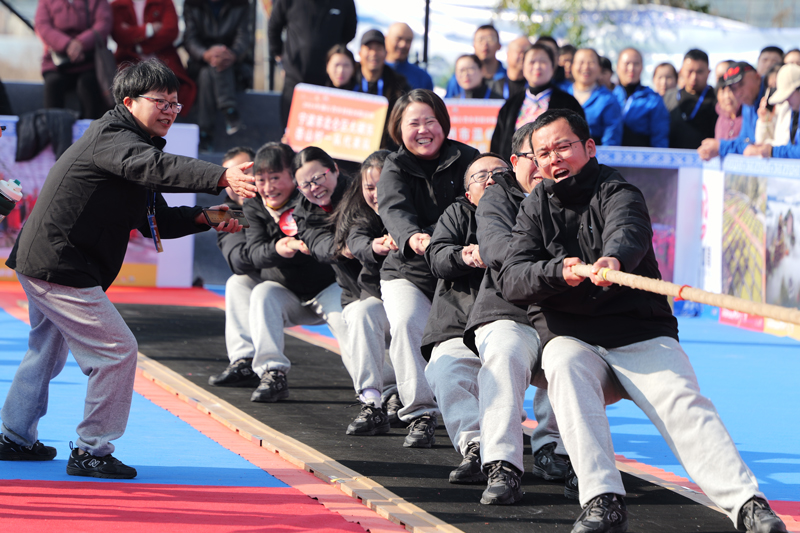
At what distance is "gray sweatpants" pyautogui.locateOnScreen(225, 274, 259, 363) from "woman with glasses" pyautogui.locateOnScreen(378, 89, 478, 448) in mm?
1332

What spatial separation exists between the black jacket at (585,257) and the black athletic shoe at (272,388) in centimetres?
214

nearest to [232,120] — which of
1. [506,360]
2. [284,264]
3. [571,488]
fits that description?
[284,264]

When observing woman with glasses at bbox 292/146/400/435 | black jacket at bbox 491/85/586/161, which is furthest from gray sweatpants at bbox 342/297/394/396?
black jacket at bbox 491/85/586/161

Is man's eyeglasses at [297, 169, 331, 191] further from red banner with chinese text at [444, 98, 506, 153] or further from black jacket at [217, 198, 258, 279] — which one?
red banner with chinese text at [444, 98, 506, 153]

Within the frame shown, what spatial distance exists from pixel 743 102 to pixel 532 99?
2224 millimetres

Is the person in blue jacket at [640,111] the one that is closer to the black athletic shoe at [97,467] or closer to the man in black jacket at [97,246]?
the man in black jacket at [97,246]

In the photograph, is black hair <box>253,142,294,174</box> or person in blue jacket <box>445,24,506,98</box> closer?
black hair <box>253,142,294,174</box>

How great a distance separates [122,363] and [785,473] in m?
2.84

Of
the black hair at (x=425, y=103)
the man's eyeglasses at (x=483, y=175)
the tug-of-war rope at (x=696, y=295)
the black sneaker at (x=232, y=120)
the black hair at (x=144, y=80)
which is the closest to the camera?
the tug-of-war rope at (x=696, y=295)

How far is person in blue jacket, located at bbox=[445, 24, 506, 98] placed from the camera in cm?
919

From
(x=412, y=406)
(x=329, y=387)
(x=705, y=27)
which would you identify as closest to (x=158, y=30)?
(x=329, y=387)

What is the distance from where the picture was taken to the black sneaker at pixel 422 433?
447 centimetres

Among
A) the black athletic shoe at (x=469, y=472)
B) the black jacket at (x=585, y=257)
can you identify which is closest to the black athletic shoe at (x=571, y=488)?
the black athletic shoe at (x=469, y=472)

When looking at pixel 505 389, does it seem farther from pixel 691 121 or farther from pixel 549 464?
pixel 691 121
